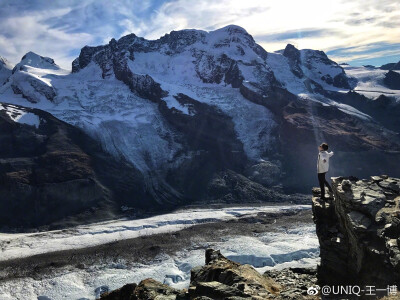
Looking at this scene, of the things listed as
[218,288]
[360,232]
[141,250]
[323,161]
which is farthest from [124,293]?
[141,250]

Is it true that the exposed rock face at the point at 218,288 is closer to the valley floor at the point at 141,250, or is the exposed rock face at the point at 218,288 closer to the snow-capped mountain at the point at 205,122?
the valley floor at the point at 141,250

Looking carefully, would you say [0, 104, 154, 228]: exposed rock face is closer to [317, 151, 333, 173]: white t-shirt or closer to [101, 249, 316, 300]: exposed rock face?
[101, 249, 316, 300]: exposed rock face

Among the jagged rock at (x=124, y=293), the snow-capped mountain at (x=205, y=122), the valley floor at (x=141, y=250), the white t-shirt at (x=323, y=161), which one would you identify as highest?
the snow-capped mountain at (x=205, y=122)

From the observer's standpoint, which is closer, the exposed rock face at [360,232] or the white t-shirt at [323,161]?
the exposed rock face at [360,232]

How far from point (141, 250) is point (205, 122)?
8236 cm

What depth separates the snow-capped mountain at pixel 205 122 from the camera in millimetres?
119875

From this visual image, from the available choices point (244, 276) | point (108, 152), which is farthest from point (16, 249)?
point (244, 276)

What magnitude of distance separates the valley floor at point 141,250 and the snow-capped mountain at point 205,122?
20.9 metres

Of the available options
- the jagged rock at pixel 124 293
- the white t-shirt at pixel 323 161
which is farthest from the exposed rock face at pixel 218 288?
the white t-shirt at pixel 323 161

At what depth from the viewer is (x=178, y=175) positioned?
4673 inches

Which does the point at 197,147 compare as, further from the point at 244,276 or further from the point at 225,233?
the point at 244,276

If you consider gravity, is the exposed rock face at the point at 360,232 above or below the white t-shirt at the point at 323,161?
below

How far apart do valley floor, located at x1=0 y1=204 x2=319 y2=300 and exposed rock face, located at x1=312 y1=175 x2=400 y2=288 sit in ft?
113

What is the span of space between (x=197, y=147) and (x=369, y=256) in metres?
115
